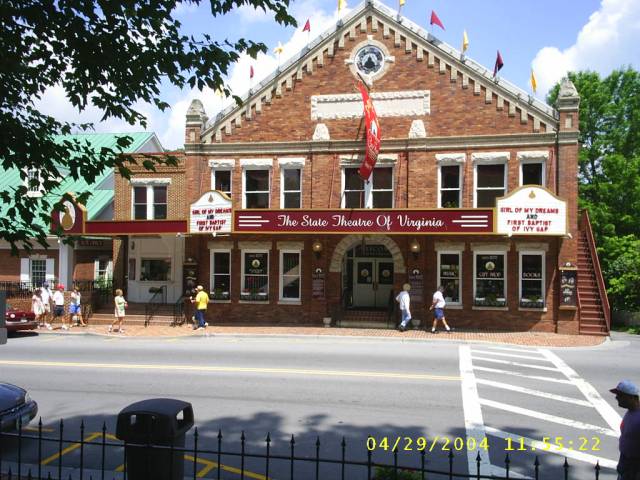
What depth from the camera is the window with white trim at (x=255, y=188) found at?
22875mm

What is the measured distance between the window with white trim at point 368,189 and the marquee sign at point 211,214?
15.9ft

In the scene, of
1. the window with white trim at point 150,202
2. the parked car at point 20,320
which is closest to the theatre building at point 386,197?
the window with white trim at point 150,202

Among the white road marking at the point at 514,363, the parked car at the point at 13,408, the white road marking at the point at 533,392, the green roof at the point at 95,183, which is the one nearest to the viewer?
the parked car at the point at 13,408

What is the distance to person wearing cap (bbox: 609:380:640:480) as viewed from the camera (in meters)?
4.89

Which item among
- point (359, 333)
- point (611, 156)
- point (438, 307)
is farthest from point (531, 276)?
point (611, 156)

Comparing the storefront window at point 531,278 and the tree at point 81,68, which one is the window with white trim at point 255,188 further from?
the tree at point 81,68

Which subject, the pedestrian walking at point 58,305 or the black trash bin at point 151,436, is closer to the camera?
the black trash bin at point 151,436

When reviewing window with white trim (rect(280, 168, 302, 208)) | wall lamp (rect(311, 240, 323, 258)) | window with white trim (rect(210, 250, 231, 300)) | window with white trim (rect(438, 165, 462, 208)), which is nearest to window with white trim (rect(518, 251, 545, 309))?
window with white trim (rect(438, 165, 462, 208))

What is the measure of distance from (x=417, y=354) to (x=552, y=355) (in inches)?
154

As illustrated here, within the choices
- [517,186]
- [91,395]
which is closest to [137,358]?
[91,395]

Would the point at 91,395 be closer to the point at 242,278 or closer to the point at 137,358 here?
the point at 137,358

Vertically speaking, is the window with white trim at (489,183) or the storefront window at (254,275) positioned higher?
the window with white trim at (489,183)

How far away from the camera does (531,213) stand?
60.8 ft

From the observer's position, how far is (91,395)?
411 inches
